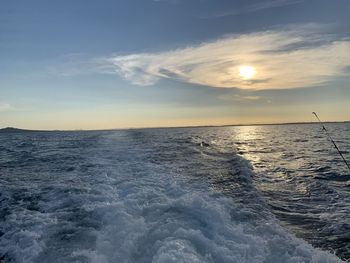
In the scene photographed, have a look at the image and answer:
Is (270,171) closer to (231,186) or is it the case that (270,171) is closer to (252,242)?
(231,186)

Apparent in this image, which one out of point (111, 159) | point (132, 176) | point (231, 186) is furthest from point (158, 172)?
point (111, 159)

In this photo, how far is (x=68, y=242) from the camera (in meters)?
6.77

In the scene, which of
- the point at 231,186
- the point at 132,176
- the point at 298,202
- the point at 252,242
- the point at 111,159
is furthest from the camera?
the point at 111,159

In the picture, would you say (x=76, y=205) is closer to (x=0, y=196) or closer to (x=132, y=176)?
(x=0, y=196)

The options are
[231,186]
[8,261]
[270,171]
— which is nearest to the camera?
[8,261]

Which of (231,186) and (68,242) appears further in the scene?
(231,186)

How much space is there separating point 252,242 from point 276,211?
3381 millimetres

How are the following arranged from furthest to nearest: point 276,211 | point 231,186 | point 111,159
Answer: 1. point 111,159
2. point 231,186
3. point 276,211

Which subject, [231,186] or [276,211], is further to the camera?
[231,186]

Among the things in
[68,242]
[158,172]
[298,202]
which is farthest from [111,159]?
[68,242]

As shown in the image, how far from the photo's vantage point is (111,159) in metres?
19.1

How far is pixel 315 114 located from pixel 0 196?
30.9 feet

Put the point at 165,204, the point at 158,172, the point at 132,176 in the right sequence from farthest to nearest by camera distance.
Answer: the point at 158,172 → the point at 132,176 → the point at 165,204

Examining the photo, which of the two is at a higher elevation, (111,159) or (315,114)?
(315,114)
